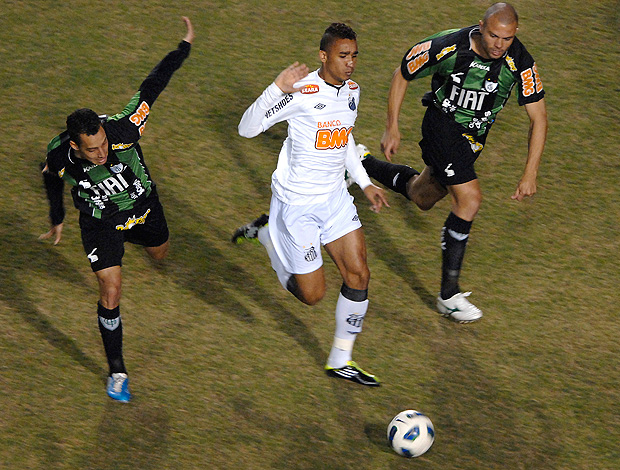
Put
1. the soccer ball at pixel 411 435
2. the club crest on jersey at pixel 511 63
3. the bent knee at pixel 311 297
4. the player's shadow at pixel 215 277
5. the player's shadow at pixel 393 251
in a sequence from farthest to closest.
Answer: the player's shadow at pixel 393 251, the player's shadow at pixel 215 277, the club crest on jersey at pixel 511 63, the bent knee at pixel 311 297, the soccer ball at pixel 411 435

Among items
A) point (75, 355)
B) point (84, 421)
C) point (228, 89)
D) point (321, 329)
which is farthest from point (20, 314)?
point (228, 89)

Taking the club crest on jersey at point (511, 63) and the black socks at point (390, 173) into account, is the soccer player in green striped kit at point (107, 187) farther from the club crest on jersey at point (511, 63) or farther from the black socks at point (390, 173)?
the club crest on jersey at point (511, 63)

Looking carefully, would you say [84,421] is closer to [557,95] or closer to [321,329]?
[321,329]

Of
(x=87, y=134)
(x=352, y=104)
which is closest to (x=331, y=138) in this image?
(x=352, y=104)

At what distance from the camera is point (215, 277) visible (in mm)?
8445

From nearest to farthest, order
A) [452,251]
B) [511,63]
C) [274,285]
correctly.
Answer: [511,63]
[452,251]
[274,285]

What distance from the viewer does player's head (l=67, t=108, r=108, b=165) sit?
6.65 meters

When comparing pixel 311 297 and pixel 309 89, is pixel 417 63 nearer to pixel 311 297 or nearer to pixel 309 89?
pixel 309 89

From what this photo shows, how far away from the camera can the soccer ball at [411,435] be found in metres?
6.54

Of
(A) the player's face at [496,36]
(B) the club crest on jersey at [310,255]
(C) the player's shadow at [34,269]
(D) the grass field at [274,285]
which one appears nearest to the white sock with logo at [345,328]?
(D) the grass field at [274,285]

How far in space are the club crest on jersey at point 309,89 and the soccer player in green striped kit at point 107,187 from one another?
4.46 ft

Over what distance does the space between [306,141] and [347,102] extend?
459mm

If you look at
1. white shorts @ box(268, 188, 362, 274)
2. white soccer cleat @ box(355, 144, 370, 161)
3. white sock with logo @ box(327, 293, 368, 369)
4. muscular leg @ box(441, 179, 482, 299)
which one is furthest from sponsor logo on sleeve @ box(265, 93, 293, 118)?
white soccer cleat @ box(355, 144, 370, 161)

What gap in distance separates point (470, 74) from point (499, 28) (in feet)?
1.90
